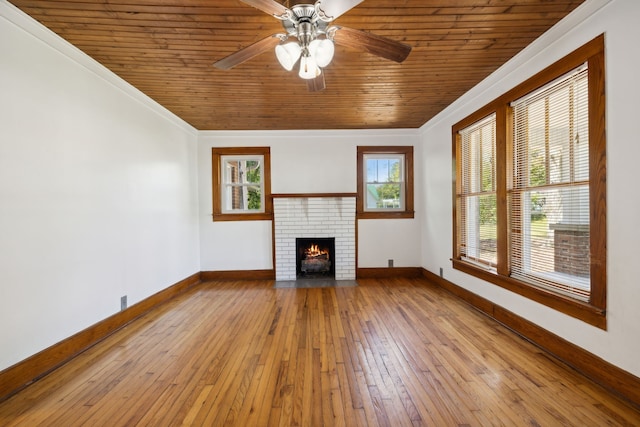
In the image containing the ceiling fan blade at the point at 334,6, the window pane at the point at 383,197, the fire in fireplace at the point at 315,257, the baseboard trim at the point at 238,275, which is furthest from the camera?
the fire in fireplace at the point at 315,257

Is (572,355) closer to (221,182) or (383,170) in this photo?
(383,170)

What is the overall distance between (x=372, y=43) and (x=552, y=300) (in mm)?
2388

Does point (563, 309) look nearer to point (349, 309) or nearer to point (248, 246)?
point (349, 309)

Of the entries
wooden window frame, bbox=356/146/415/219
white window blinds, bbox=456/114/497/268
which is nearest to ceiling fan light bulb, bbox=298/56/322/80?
white window blinds, bbox=456/114/497/268

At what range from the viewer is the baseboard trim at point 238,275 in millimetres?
4637

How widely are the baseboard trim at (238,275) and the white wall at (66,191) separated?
124cm

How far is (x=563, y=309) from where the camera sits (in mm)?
2076

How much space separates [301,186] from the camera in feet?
15.5

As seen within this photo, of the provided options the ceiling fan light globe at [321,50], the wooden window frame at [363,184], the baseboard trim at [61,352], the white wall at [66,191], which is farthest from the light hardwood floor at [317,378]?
the ceiling fan light globe at [321,50]

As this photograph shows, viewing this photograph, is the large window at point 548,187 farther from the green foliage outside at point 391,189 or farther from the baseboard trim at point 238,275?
the baseboard trim at point 238,275

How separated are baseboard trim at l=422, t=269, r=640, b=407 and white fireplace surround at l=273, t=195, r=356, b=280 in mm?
2097

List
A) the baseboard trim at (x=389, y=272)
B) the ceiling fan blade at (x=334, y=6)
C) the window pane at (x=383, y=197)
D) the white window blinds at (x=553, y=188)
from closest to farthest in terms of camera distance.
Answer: the ceiling fan blade at (x=334, y=6) < the white window blinds at (x=553, y=188) < the baseboard trim at (x=389, y=272) < the window pane at (x=383, y=197)

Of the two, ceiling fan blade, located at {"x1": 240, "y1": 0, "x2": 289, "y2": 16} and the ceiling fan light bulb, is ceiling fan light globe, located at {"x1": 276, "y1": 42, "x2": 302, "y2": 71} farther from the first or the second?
ceiling fan blade, located at {"x1": 240, "y1": 0, "x2": 289, "y2": 16}

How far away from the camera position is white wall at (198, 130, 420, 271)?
15.3 feet
